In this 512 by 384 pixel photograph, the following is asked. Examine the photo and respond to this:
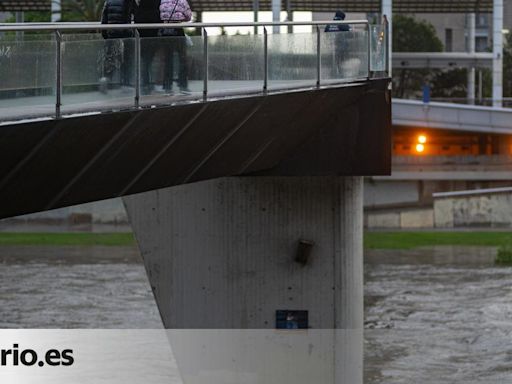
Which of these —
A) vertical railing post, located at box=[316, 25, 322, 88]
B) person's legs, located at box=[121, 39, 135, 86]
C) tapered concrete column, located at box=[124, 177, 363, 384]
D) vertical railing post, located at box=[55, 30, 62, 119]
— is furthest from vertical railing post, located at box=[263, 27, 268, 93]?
vertical railing post, located at box=[55, 30, 62, 119]

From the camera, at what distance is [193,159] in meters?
14.8

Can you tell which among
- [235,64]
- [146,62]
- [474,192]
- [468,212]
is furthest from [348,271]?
[468,212]

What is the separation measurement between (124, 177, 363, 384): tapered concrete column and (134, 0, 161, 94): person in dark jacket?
352 cm

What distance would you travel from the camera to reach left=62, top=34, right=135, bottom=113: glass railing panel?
40.7 feet

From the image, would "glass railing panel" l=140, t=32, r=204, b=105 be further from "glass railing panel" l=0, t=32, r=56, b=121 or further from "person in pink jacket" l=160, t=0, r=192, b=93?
"glass railing panel" l=0, t=32, r=56, b=121

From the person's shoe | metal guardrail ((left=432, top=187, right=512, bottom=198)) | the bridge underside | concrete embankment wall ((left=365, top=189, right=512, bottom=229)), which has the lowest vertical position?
concrete embankment wall ((left=365, top=189, right=512, bottom=229))

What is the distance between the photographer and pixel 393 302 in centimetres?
3372

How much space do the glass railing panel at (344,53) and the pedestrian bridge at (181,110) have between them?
2 centimetres

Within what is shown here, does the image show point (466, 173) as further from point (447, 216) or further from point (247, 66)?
point (247, 66)

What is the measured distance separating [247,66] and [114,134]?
3.45m

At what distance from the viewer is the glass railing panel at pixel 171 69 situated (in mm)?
13516

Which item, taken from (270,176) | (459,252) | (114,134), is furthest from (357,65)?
(459,252)

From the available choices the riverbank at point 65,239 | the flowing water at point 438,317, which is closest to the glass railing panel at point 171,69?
the flowing water at point 438,317

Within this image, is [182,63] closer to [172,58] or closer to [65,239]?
[172,58]
